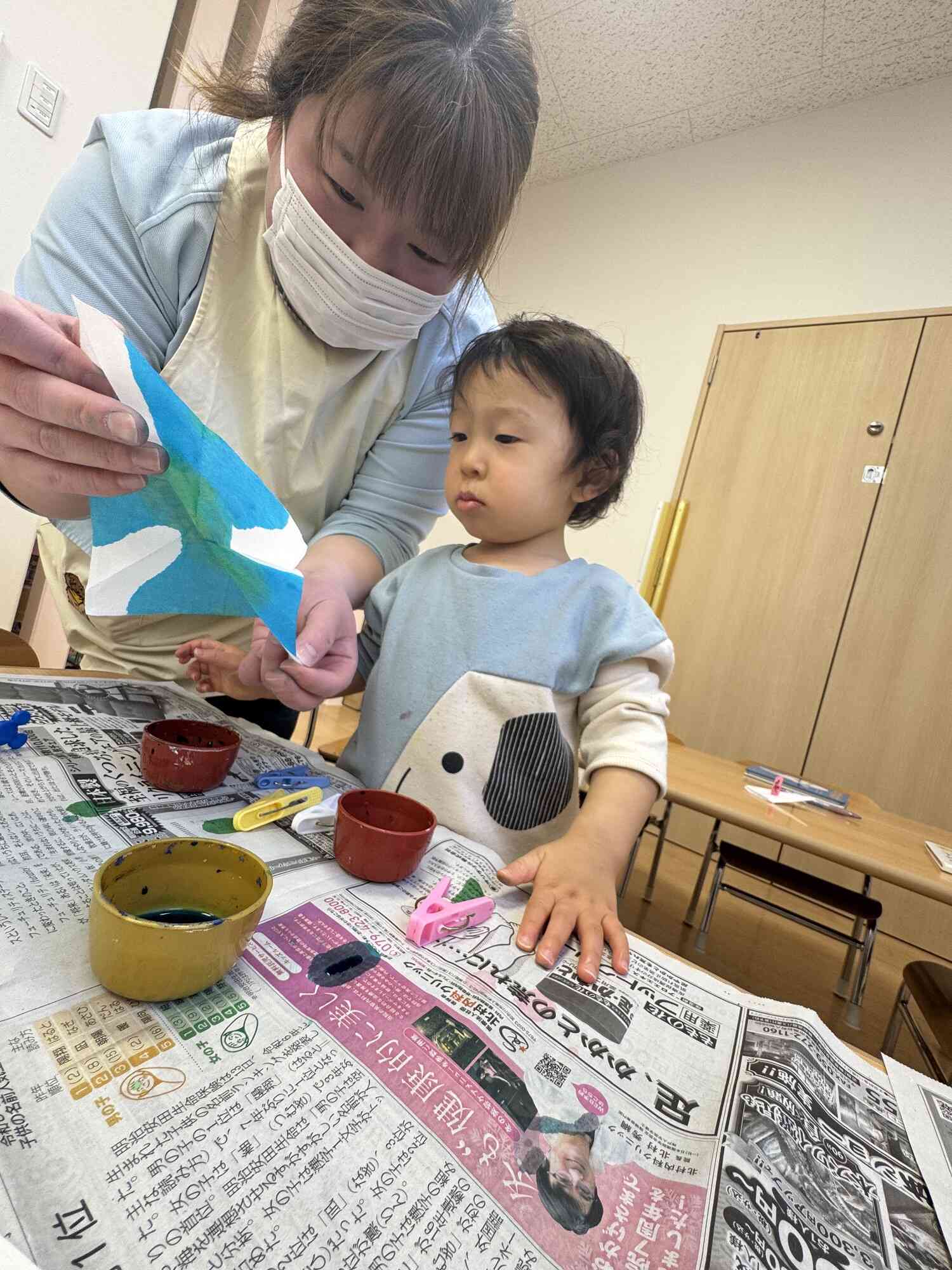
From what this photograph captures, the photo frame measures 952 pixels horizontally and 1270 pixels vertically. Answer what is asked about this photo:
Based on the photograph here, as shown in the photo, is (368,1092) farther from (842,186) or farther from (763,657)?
(842,186)

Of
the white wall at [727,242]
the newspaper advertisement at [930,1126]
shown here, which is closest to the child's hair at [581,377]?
the newspaper advertisement at [930,1126]

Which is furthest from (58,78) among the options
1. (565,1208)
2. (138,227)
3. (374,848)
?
(565,1208)

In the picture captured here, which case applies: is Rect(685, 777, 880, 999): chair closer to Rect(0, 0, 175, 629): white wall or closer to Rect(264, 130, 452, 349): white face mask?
Rect(264, 130, 452, 349): white face mask

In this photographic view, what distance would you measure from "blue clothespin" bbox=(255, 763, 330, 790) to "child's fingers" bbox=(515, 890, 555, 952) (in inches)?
9.4

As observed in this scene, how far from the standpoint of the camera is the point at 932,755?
2.26 m

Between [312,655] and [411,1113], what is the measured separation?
43 cm

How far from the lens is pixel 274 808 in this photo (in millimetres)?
580

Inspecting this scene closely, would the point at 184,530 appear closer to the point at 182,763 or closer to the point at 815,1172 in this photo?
the point at 182,763

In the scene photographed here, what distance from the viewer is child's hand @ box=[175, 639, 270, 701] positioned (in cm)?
77

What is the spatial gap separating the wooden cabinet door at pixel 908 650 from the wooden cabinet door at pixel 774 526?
0.06 meters

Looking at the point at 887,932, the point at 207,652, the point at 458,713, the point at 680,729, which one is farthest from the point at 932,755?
the point at 207,652

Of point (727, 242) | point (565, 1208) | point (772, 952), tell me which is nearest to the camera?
point (565, 1208)

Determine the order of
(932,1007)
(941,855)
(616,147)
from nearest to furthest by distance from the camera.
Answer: (932,1007)
(941,855)
(616,147)

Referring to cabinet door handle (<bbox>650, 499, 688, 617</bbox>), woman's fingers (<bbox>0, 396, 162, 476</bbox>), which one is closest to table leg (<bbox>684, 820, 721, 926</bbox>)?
cabinet door handle (<bbox>650, 499, 688, 617</bbox>)
